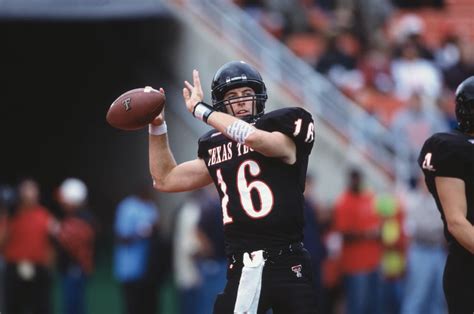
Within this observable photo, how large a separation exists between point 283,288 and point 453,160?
1041 mm

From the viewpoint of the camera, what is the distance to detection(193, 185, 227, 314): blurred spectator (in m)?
11.4

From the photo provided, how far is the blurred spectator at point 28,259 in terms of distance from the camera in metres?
11.7

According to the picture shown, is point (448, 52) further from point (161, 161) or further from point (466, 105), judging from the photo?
point (161, 161)

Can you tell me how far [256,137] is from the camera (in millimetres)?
5520

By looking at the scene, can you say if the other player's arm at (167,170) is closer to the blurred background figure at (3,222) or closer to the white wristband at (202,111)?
the white wristband at (202,111)

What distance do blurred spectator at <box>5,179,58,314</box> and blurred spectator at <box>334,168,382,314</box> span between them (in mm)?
2942

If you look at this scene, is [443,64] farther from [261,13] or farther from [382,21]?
[261,13]

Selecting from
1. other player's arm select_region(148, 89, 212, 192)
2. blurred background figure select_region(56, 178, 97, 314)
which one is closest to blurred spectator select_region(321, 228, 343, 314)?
blurred background figure select_region(56, 178, 97, 314)

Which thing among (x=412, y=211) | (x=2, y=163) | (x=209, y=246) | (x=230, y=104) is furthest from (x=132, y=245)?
(x=2, y=163)

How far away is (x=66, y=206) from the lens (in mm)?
12242

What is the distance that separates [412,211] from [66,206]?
140 inches

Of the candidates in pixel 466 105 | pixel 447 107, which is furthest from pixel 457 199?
pixel 447 107

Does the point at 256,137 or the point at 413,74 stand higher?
the point at 256,137

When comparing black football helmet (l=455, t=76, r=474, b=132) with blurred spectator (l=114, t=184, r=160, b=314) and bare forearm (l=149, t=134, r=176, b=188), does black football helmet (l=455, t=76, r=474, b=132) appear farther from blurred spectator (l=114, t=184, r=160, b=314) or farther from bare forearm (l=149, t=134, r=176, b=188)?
blurred spectator (l=114, t=184, r=160, b=314)
